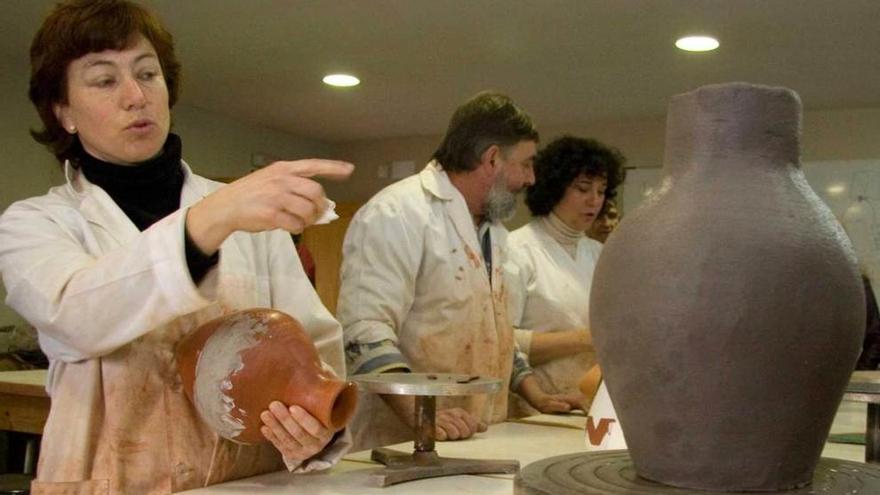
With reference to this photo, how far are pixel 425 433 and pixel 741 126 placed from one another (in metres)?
0.74

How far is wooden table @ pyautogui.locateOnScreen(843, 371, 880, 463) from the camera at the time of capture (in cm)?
144

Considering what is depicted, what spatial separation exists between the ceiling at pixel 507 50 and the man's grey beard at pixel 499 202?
1.12 meters

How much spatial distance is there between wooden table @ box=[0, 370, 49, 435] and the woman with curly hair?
4.43ft

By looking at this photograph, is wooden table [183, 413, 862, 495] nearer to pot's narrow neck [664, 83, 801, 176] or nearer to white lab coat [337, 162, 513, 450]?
white lab coat [337, 162, 513, 450]

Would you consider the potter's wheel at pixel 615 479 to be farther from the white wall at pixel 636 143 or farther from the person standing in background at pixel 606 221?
the white wall at pixel 636 143

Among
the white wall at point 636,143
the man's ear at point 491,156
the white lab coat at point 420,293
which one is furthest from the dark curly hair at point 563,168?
the white wall at point 636,143

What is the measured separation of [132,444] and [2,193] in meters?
3.36

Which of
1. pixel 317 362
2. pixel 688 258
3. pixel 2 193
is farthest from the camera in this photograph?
pixel 2 193

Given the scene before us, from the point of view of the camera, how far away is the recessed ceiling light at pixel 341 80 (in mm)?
4328

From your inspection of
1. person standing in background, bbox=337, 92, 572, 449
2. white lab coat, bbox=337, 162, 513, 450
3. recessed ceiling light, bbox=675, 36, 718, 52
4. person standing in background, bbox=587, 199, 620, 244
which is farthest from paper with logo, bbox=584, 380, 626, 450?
recessed ceiling light, bbox=675, 36, 718, 52

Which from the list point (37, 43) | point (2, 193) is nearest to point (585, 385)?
point (37, 43)

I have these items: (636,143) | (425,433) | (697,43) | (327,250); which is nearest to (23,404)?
(425,433)

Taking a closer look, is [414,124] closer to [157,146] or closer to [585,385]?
[585,385]

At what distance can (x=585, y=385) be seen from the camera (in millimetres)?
2084
